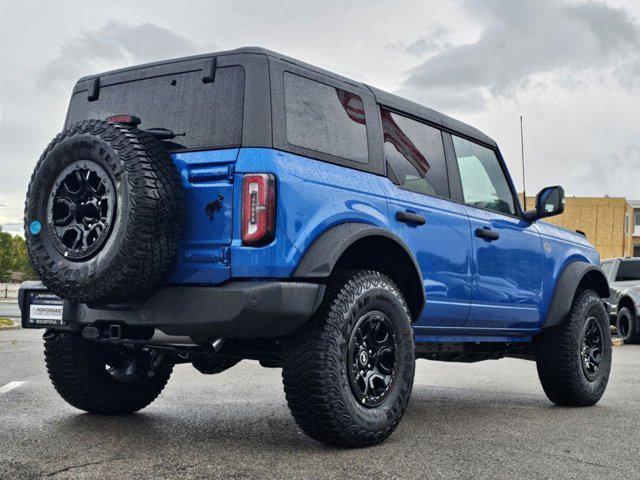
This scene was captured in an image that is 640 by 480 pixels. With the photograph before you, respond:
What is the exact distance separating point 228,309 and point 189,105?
121 cm

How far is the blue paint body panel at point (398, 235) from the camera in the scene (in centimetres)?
418

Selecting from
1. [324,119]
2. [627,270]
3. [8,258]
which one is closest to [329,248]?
[324,119]

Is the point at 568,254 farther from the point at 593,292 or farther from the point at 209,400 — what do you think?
the point at 209,400

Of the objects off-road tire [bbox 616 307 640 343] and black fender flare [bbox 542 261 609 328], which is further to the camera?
off-road tire [bbox 616 307 640 343]

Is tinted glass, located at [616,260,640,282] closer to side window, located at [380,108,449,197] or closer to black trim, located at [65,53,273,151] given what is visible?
side window, located at [380,108,449,197]

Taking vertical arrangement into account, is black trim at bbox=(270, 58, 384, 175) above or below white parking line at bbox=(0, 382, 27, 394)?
above

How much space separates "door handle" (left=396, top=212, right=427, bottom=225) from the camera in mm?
4985

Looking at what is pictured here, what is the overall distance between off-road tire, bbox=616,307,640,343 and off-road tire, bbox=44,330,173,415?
1248 centimetres

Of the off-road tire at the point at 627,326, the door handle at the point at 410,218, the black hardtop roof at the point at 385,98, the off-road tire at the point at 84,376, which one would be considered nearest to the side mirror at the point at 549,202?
the black hardtop roof at the point at 385,98

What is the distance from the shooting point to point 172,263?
13.9 feet

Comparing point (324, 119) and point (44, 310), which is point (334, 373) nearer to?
point (324, 119)

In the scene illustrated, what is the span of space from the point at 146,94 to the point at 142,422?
1.99 metres

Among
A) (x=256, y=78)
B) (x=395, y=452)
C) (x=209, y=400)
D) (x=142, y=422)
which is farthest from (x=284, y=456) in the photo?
(x=209, y=400)

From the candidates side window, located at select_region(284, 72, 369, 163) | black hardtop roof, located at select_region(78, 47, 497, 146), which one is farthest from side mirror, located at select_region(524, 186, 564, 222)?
side window, located at select_region(284, 72, 369, 163)
